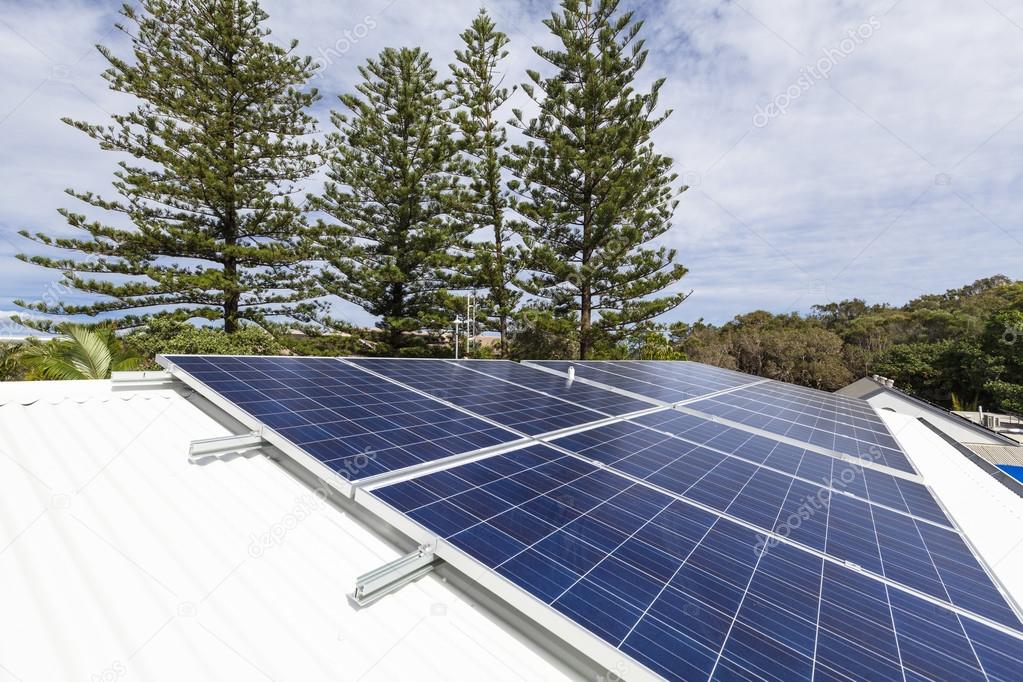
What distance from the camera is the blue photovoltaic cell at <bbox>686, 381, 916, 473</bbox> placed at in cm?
484

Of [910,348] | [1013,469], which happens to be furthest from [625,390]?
[910,348]

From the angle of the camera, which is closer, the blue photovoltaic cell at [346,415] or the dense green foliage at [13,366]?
the blue photovoltaic cell at [346,415]

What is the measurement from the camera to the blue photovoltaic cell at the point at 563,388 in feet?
16.9

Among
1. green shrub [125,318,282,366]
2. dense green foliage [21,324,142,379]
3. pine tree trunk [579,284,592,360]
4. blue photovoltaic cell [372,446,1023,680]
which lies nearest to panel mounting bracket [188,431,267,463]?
blue photovoltaic cell [372,446,1023,680]

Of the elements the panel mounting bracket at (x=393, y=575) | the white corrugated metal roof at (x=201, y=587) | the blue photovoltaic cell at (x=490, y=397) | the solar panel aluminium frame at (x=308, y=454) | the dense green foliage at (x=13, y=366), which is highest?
the blue photovoltaic cell at (x=490, y=397)

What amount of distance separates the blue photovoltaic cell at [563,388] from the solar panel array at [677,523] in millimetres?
389

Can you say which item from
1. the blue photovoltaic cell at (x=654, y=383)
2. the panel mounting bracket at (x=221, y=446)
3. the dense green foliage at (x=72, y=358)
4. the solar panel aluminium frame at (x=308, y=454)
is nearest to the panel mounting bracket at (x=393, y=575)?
the solar panel aluminium frame at (x=308, y=454)

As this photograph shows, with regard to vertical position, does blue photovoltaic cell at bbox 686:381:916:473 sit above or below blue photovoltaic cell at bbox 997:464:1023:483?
above

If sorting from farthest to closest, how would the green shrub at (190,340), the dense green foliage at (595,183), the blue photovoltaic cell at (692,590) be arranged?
the dense green foliage at (595,183) → the green shrub at (190,340) → the blue photovoltaic cell at (692,590)

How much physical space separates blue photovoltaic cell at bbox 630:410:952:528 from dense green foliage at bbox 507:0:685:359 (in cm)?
1335

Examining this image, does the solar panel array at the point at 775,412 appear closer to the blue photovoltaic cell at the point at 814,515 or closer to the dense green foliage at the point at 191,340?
the blue photovoltaic cell at the point at 814,515

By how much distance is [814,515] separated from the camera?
9.18 feet

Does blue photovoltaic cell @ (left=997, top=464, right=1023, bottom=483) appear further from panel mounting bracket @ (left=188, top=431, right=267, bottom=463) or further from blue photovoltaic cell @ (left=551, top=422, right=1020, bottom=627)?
panel mounting bracket @ (left=188, top=431, right=267, bottom=463)

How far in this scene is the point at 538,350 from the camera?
19.7 m
